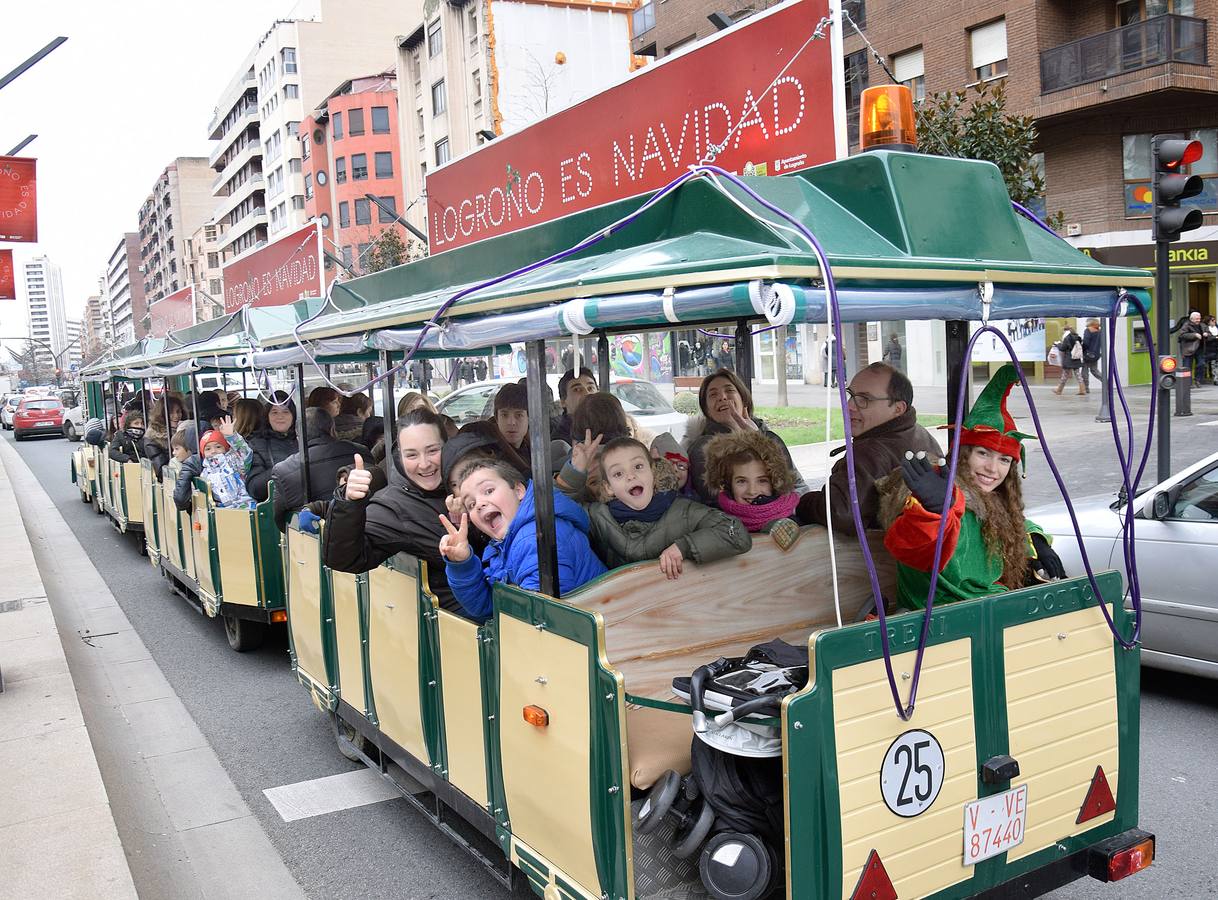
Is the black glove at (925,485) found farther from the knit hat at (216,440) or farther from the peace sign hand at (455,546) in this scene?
the knit hat at (216,440)

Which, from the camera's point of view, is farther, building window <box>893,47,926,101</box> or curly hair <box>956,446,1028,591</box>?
building window <box>893,47,926,101</box>

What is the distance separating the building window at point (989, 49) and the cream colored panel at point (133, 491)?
71.8 feet

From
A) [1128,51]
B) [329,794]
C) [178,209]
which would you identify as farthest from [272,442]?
[178,209]

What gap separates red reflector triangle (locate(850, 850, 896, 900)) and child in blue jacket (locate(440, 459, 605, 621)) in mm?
1412

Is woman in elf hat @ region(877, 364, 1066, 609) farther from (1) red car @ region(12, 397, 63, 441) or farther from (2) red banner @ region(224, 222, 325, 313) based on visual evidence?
(1) red car @ region(12, 397, 63, 441)

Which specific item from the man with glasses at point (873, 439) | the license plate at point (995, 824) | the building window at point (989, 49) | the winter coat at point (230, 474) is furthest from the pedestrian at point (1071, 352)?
the license plate at point (995, 824)

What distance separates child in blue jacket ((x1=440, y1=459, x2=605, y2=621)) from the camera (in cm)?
379

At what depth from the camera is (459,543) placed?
3795mm

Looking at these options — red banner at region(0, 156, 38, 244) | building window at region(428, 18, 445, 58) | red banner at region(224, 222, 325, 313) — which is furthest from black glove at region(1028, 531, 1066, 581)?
building window at region(428, 18, 445, 58)

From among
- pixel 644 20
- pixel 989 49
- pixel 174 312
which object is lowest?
pixel 174 312

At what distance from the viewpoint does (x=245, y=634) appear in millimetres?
8062

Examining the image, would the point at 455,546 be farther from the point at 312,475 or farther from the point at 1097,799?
the point at 312,475

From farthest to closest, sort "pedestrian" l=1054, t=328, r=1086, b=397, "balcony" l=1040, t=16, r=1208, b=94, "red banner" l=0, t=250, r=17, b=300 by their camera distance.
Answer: "balcony" l=1040, t=16, r=1208, b=94 < "pedestrian" l=1054, t=328, r=1086, b=397 < "red banner" l=0, t=250, r=17, b=300

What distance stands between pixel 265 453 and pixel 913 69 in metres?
24.3
